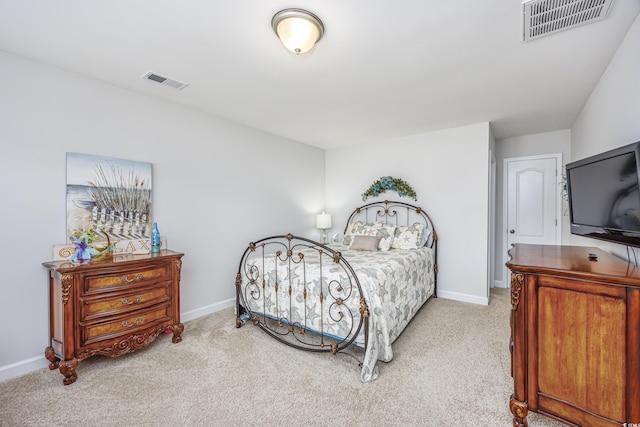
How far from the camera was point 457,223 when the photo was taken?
404cm

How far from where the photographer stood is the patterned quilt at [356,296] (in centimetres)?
229

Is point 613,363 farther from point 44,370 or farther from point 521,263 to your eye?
point 44,370

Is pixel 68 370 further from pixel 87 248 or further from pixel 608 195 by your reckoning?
pixel 608 195

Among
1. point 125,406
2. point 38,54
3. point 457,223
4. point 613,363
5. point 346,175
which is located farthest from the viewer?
point 346,175

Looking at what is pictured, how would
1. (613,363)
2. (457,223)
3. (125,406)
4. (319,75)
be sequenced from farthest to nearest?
1. (457,223)
2. (319,75)
3. (125,406)
4. (613,363)

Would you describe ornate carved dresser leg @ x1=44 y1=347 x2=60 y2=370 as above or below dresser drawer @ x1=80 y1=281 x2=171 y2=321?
below

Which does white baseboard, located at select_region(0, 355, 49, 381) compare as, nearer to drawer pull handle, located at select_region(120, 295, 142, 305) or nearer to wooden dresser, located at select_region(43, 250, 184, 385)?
wooden dresser, located at select_region(43, 250, 184, 385)

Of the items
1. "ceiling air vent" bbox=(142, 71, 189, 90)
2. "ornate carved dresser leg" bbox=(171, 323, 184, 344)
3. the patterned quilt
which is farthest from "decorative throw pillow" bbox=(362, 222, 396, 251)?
"ceiling air vent" bbox=(142, 71, 189, 90)

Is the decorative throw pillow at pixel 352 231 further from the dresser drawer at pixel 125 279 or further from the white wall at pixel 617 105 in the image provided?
the white wall at pixel 617 105

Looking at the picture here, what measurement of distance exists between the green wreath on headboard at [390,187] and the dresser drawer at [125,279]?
3223 mm

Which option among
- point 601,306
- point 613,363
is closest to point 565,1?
point 601,306

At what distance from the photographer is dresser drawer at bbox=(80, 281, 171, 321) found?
86.7 inches

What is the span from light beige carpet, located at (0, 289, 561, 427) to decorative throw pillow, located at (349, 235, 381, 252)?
126 centimetres

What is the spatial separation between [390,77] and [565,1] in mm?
1185
